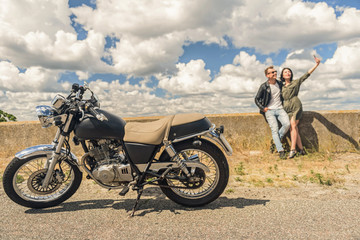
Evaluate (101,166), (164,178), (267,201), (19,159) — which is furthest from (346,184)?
(19,159)

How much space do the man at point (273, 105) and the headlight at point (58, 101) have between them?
4.21 metres

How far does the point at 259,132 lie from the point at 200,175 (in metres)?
3.38

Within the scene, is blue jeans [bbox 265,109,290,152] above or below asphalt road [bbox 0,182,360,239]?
above

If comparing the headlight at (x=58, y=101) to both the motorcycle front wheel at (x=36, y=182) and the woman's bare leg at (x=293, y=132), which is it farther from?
the woman's bare leg at (x=293, y=132)

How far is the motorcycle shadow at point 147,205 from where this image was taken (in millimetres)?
3006

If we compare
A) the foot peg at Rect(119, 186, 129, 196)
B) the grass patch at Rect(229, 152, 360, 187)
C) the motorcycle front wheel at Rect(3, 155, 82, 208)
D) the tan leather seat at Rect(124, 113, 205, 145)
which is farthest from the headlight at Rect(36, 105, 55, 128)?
the grass patch at Rect(229, 152, 360, 187)

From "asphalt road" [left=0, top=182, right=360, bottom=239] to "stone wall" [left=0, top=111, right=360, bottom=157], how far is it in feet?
8.29

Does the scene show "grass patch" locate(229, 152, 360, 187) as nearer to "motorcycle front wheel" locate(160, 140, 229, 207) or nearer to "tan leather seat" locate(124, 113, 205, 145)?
"motorcycle front wheel" locate(160, 140, 229, 207)

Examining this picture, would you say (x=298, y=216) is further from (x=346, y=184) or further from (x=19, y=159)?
(x=19, y=159)

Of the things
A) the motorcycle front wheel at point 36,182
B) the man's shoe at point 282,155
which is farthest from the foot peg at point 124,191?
the man's shoe at point 282,155

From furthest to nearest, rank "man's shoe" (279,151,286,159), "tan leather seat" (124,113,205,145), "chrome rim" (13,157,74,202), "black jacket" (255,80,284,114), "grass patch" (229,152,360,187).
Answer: "black jacket" (255,80,284,114) < "man's shoe" (279,151,286,159) < "grass patch" (229,152,360,187) < "chrome rim" (13,157,74,202) < "tan leather seat" (124,113,205,145)

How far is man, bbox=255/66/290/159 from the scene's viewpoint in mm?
5535

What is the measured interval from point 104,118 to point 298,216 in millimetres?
2388

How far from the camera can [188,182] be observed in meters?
3.04
